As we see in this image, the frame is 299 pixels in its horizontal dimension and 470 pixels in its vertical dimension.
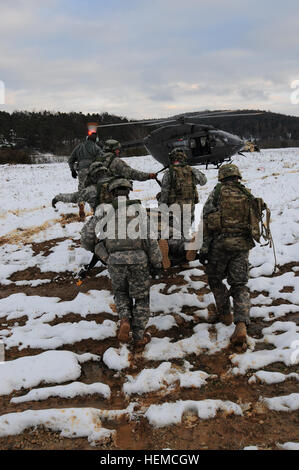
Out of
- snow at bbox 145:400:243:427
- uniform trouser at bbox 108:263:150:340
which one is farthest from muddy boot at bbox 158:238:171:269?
snow at bbox 145:400:243:427

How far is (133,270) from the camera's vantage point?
4.41 metres

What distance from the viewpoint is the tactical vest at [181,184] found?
21.3 feet

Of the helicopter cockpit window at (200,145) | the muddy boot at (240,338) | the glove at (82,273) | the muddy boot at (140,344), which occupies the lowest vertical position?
the muddy boot at (140,344)

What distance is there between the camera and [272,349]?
13.8ft

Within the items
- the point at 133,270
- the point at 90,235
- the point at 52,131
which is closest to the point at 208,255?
the point at 133,270

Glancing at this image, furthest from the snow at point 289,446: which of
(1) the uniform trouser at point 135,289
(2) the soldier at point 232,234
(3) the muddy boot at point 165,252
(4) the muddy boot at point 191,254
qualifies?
(3) the muddy boot at point 165,252

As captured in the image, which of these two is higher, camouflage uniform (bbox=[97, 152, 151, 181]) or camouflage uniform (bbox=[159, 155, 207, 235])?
camouflage uniform (bbox=[97, 152, 151, 181])

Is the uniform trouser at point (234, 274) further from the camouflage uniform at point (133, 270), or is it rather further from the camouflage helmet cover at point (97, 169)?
the camouflage helmet cover at point (97, 169)

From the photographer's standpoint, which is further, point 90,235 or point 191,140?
point 191,140

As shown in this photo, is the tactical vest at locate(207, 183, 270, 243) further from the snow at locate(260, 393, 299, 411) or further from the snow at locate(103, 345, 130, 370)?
the snow at locate(103, 345, 130, 370)

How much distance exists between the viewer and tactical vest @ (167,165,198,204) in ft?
21.3

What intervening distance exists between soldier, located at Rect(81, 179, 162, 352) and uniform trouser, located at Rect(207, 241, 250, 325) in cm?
81

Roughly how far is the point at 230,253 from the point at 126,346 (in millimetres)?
1863

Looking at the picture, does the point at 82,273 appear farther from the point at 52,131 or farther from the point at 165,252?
the point at 52,131
